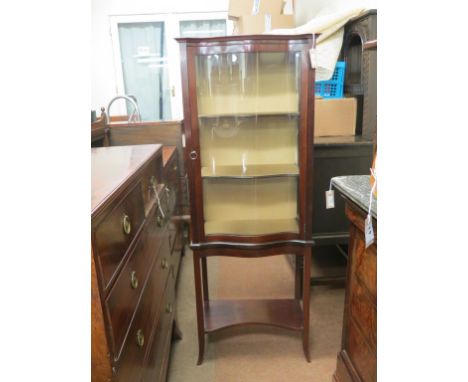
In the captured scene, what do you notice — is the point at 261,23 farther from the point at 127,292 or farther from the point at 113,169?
the point at 127,292

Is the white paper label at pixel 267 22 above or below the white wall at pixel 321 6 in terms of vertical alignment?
below

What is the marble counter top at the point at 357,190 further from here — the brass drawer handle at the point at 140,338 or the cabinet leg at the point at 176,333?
the cabinet leg at the point at 176,333

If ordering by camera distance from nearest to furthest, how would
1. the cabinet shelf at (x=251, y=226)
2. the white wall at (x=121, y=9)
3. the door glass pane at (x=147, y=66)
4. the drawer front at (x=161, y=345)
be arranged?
the drawer front at (x=161, y=345), the cabinet shelf at (x=251, y=226), the white wall at (x=121, y=9), the door glass pane at (x=147, y=66)

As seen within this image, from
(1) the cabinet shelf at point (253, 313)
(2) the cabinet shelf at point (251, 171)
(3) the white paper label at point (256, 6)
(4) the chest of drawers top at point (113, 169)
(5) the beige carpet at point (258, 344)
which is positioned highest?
(3) the white paper label at point (256, 6)

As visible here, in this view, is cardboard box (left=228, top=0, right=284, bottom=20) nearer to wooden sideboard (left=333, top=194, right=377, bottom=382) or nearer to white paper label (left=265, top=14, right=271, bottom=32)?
white paper label (left=265, top=14, right=271, bottom=32)

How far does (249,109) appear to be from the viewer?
4.92 feet

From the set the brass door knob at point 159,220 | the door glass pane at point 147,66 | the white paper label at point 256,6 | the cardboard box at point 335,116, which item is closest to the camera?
the brass door knob at point 159,220

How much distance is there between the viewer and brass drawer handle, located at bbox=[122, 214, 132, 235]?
3.11 ft

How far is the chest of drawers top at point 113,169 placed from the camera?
0.81 metres

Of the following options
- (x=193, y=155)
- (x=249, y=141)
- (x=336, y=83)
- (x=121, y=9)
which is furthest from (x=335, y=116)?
(x=121, y=9)

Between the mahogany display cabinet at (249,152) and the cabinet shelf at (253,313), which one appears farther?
the cabinet shelf at (253,313)

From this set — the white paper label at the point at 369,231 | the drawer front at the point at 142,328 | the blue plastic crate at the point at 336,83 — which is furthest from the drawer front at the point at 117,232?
the blue plastic crate at the point at 336,83

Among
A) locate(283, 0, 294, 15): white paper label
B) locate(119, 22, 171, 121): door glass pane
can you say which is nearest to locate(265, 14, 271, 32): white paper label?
locate(283, 0, 294, 15): white paper label
